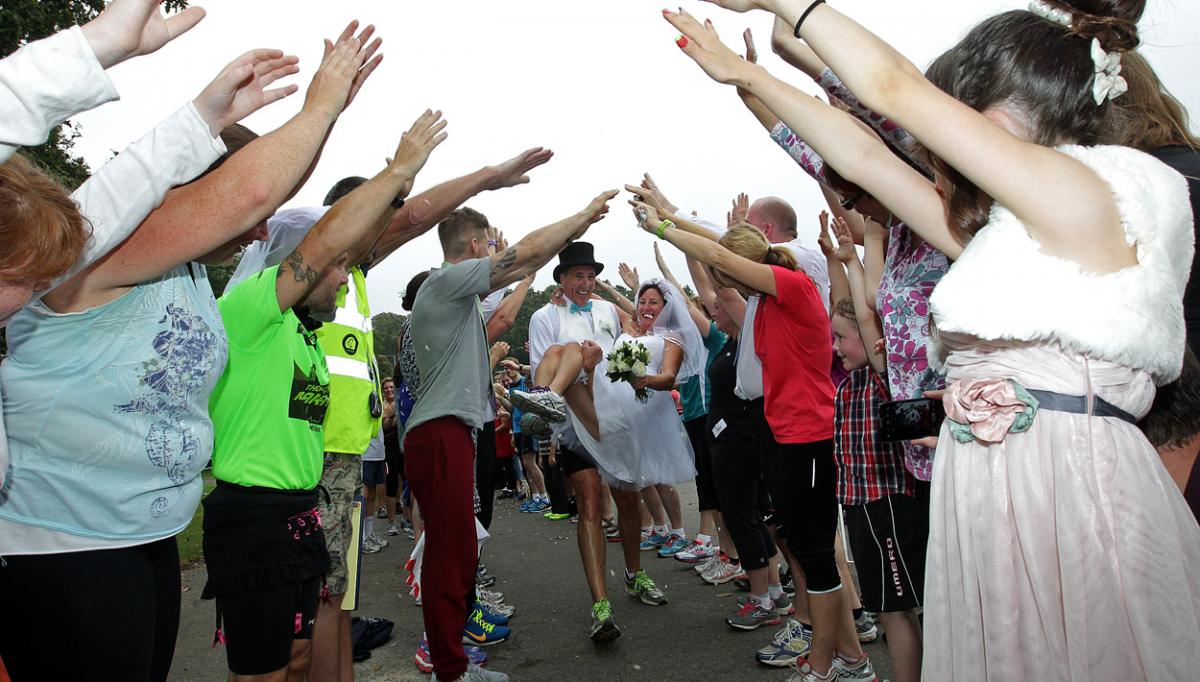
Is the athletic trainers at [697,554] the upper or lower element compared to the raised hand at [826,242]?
lower

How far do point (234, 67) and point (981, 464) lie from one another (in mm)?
2143

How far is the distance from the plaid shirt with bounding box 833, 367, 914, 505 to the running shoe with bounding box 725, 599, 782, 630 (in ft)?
6.55

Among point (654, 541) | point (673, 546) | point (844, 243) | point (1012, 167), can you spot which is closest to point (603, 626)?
point (673, 546)

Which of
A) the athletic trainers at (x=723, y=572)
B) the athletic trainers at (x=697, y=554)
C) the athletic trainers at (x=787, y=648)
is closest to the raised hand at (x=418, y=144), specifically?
the athletic trainers at (x=787, y=648)

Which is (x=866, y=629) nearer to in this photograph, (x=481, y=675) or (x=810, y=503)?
(x=810, y=503)

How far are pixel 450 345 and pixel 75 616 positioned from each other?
2567 millimetres

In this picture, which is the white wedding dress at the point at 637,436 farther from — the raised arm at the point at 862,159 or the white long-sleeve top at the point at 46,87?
the white long-sleeve top at the point at 46,87

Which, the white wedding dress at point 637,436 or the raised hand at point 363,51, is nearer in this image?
the raised hand at point 363,51

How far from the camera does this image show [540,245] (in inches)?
173

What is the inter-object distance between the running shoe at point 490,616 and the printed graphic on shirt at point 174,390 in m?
3.51

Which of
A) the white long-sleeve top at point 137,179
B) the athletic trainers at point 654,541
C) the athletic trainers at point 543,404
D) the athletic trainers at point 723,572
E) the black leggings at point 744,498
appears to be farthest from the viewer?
the athletic trainers at point 654,541

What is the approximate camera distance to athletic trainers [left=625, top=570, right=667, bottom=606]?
18.5ft

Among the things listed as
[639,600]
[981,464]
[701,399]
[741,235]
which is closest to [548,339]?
[701,399]

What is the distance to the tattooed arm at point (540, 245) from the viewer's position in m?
4.23
